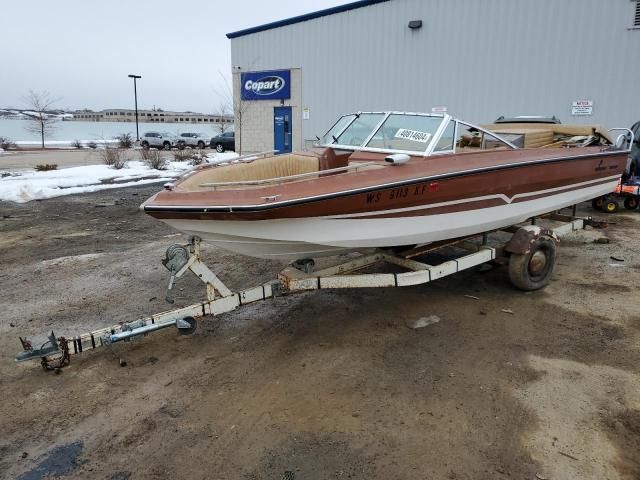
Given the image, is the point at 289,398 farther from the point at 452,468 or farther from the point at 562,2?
the point at 562,2

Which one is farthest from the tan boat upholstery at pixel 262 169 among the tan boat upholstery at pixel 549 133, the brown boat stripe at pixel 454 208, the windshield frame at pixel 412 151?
the tan boat upholstery at pixel 549 133

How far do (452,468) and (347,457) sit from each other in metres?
0.55

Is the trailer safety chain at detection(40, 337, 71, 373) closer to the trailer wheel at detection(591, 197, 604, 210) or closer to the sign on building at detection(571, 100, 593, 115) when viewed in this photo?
the trailer wheel at detection(591, 197, 604, 210)

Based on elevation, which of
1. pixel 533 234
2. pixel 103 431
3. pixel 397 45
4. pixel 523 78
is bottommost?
pixel 103 431

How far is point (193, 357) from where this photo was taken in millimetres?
3721

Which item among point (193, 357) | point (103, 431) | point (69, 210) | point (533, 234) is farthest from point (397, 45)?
point (103, 431)

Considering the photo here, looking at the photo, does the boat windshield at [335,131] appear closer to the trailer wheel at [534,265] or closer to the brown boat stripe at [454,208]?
the brown boat stripe at [454,208]

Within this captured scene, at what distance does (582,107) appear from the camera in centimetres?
1171

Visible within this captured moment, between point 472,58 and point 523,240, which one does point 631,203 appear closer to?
point 523,240

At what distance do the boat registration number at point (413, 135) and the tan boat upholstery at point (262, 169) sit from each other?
0.84m

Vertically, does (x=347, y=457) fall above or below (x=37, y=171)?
below

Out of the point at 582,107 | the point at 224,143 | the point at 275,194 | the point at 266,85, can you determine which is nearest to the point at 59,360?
the point at 275,194

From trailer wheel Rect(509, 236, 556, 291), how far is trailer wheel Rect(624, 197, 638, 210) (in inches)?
210

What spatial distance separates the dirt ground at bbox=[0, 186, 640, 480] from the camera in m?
2.58
